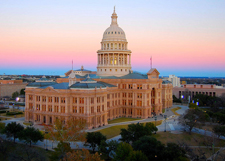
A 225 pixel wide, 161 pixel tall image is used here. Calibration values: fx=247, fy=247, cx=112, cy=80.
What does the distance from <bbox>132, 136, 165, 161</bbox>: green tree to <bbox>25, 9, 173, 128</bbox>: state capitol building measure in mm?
27155

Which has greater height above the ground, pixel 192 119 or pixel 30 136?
pixel 192 119

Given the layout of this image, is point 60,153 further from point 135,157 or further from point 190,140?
point 190,140

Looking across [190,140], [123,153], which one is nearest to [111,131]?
[190,140]

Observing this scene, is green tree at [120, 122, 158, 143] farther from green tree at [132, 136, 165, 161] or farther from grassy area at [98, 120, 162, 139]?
grassy area at [98, 120, 162, 139]

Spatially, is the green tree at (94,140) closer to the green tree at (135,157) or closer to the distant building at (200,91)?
the green tree at (135,157)

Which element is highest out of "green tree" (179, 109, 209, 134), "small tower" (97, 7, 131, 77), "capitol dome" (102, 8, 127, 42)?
"capitol dome" (102, 8, 127, 42)

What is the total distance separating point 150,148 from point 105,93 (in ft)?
119

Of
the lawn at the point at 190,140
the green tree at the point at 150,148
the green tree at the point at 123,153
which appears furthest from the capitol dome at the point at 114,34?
the green tree at the point at 123,153

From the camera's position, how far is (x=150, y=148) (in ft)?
165

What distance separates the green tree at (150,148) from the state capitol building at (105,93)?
89.1 ft

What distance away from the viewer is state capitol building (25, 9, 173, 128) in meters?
79.0

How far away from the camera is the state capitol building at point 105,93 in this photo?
7900cm

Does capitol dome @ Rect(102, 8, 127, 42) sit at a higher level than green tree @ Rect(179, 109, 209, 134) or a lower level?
higher

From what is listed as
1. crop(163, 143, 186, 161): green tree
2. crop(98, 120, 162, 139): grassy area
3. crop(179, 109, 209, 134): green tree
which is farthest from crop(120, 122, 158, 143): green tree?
crop(179, 109, 209, 134): green tree
